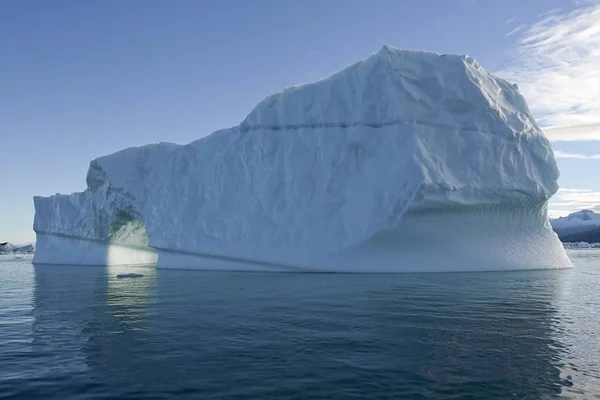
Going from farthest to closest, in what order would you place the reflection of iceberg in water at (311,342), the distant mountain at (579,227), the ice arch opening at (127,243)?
the distant mountain at (579,227) < the ice arch opening at (127,243) < the reflection of iceberg in water at (311,342)

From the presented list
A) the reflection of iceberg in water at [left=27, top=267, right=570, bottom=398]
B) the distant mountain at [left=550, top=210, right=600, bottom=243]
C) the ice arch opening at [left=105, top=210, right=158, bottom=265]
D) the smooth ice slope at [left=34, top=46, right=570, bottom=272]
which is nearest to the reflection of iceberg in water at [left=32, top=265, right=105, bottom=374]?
the reflection of iceberg in water at [left=27, top=267, right=570, bottom=398]

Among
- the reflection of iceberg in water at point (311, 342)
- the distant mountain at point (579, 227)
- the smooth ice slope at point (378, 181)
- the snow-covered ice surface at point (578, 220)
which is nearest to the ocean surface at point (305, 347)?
the reflection of iceberg in water at point (311, 342)

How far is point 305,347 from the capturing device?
5.85 metres

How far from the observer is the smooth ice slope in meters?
18.2

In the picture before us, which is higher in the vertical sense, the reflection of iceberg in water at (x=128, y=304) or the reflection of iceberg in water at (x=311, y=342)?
the reflection of iceberg in water at (x=128, y=304)

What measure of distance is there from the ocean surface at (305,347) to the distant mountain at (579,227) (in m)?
92.4

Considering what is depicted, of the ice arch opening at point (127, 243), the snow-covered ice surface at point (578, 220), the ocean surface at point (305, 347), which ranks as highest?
the snow-covered ice surface at point (578, 220)

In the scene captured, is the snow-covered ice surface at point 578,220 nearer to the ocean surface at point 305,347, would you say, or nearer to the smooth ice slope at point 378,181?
the smooth ice slope at point 378,181

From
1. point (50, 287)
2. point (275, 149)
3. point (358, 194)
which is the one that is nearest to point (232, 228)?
point (275, 149)

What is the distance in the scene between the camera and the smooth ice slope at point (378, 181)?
1822cm

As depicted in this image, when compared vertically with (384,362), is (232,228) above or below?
above

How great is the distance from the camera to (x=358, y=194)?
63.1 ft

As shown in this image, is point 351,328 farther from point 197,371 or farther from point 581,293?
point 581,293

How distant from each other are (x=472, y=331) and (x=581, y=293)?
6301 millimetres
